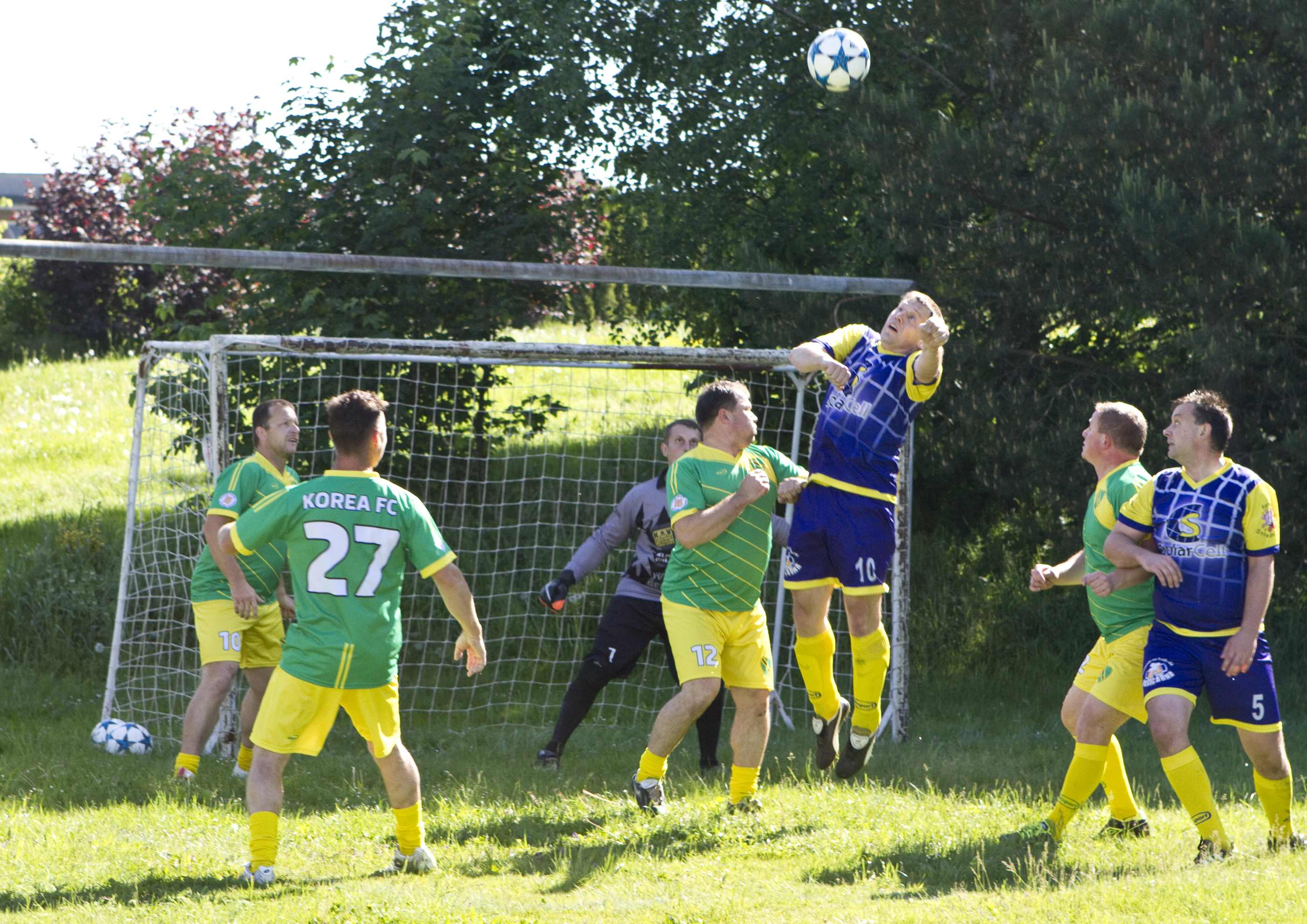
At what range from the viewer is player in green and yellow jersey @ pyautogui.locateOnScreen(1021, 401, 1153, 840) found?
5422 mm

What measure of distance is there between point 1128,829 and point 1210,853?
0.58 meters

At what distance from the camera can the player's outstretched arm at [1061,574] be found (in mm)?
5652

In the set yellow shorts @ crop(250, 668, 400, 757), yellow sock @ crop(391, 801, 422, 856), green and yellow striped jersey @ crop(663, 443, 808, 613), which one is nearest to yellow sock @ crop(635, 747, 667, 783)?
green and yellow striped jersey @ crop(663, 443, 808, 613)

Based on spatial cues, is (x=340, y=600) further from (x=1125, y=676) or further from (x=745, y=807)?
(x=1125, y=676)

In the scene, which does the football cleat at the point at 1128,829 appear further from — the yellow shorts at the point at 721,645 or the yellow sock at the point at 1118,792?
the yellow shorts at the point at 721,645

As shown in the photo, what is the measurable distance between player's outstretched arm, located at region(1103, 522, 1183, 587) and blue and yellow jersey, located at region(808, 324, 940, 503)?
3.77 feet

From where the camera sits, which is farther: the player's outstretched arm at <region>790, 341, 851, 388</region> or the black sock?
the black sock

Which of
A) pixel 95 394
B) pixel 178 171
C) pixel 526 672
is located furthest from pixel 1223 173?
pixel 95 394

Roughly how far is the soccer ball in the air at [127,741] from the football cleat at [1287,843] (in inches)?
241

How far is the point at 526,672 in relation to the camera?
969 centimetres

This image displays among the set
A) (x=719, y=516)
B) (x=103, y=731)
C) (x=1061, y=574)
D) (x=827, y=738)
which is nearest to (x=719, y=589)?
(x=719, y=516)

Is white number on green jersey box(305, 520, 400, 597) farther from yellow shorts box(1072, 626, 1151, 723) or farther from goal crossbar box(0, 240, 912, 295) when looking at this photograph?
yellow shorts box(1072, 626, 1151, 723)

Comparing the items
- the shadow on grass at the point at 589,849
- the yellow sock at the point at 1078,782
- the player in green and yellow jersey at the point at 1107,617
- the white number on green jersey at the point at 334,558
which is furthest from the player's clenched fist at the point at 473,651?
the yellow sock at the point at 1078,782

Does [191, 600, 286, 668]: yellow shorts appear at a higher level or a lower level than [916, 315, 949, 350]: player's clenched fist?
lower
